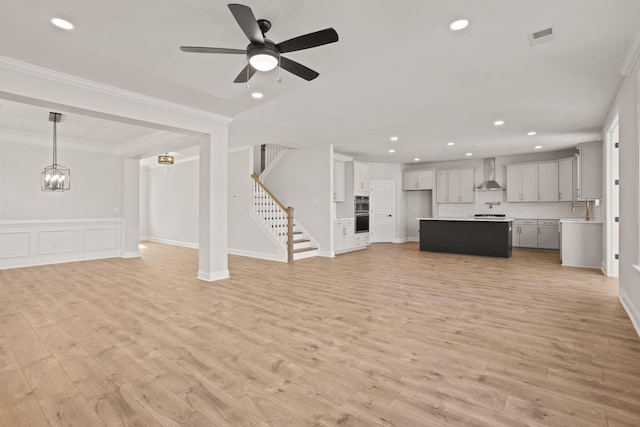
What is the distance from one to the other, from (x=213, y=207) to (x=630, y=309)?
571 cm

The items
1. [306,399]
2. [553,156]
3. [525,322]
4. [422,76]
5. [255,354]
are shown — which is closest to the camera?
[306,399]

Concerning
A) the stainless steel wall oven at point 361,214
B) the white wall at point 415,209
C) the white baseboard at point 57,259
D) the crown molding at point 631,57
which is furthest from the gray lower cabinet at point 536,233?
the white baseboard at point 57,259

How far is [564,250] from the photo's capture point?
659 centimetres

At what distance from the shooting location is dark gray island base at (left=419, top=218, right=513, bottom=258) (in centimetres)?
768

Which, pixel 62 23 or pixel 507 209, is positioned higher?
pixel 62 23

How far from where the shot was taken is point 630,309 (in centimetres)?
344

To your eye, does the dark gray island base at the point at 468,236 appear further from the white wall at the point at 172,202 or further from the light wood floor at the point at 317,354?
the white wall at the point at 172,202

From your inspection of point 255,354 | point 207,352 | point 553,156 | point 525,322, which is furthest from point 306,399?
point 553,156

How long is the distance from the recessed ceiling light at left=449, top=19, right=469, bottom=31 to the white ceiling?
56mm

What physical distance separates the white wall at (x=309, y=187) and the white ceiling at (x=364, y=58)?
88.6 inches

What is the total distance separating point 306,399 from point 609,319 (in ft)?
11.5

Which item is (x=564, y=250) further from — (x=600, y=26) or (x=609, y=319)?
(x=600, y=26)

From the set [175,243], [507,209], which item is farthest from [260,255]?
[507,209]

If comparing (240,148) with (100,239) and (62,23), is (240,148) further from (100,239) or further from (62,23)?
(62,23)
